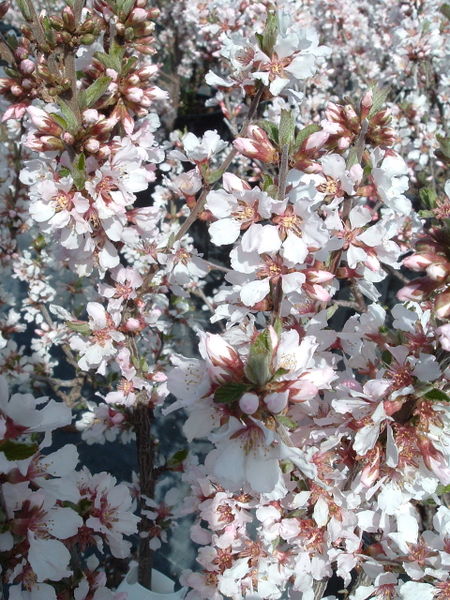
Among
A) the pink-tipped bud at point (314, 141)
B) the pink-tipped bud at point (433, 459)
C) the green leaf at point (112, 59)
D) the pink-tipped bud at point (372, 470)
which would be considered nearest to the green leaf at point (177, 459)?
the pink-tipped bud at point (372, 470)

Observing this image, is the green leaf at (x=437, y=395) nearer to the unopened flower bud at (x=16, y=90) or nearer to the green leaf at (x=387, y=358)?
the green leaf at (x=387, y=358)

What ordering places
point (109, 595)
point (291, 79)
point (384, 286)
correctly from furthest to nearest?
point (384, 286)
point (291, 79)
point (109, 595)

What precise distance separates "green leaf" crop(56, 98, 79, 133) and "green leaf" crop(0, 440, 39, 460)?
0.81m

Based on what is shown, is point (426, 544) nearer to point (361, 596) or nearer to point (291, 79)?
point (361, 596)

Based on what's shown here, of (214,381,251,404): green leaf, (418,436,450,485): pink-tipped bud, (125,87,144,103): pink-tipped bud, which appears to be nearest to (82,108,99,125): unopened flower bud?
(125,87,144,103): pink-tipped bud

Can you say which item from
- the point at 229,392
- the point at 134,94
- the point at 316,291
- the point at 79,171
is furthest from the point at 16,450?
the point at 134,94

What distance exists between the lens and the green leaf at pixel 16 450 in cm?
73

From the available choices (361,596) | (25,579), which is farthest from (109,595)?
(361,596)

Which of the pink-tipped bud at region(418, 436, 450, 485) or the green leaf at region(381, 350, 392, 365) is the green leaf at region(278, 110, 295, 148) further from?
the pink-tipped bud at region(418, 436, 450, 485)

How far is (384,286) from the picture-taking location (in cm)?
421

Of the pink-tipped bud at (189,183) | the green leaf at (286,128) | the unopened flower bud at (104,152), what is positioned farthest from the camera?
the pink-tipped bud at (189,183)

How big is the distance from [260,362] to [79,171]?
0.73 m

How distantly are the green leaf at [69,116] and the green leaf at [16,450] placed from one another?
814 millimetres

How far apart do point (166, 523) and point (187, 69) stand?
644 cm
